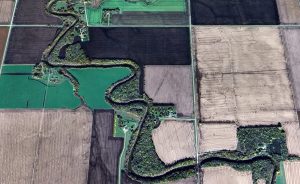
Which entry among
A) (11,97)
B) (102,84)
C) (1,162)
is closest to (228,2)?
(102,84)

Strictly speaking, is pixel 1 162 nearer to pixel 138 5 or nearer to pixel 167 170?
pixel 167 170

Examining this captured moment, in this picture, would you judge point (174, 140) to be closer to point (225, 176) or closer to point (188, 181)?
→ point (188, 181)

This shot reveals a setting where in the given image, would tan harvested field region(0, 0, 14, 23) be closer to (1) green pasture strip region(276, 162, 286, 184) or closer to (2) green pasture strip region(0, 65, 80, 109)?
(2) green pasture strip region(0, 65, 80, 109)

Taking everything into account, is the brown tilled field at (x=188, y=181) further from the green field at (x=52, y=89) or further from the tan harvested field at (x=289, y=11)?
the tan harvested field at (x=289, y=11)

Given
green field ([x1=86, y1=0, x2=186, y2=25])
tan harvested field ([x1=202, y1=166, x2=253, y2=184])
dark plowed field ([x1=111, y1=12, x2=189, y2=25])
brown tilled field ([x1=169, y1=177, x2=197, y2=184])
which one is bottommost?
brown tilled field ([x1=169, y1=177, x2=197, y2=184])

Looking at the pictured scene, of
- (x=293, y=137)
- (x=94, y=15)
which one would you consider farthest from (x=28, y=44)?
(x=293, y=137)

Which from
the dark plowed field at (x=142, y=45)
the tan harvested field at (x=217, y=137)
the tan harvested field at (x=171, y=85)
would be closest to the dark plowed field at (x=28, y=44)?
the dark plowed field at (x=142, y=45)

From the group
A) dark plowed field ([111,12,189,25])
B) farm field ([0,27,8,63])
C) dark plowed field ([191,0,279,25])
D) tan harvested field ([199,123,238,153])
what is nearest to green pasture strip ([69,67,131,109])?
dark plowed field ([111,12,189,25])
